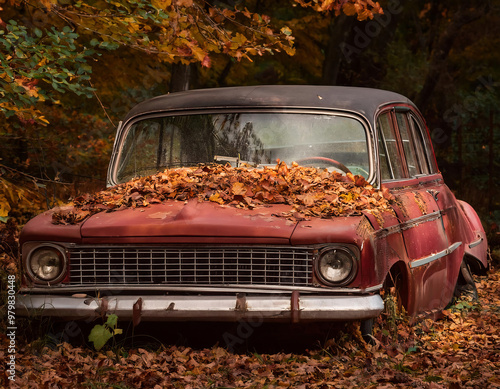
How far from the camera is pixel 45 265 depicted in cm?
514

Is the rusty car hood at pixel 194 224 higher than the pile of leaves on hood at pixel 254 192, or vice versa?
the pile of leaves on hood at pixel 254 192

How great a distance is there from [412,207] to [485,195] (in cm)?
981

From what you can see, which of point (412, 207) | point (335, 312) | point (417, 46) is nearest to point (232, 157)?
point (412, 207)

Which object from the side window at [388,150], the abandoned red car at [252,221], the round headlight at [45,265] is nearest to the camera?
the abandoned red car at [252,221]

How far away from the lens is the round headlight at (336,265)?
15.8 feet

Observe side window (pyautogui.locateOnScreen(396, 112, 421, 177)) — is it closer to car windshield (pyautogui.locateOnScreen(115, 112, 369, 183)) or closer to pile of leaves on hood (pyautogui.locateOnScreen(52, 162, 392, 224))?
car windshield (pyautogui.locateOnScreen(115, 112, 369, 183))

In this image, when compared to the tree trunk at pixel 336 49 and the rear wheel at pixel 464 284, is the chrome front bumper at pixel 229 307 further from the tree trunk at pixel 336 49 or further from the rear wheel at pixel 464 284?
the tree trunk at pixel 336 49

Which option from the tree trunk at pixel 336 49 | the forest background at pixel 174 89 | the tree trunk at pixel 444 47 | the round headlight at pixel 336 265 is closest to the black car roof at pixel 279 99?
the forest background at pixel 174 89

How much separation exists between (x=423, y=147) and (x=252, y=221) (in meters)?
2.97

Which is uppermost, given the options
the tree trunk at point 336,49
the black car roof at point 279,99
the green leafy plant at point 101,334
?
the tree trunk at point 336,49

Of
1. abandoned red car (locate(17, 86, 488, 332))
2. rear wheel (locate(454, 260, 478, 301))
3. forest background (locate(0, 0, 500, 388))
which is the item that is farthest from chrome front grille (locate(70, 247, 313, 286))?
rear wheel (locate(454, 260, 478, 301))

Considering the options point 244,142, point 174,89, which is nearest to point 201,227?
point 244,142

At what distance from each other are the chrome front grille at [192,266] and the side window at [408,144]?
7.15 ft

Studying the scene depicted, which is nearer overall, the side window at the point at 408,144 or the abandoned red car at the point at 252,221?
the abandoned red car at the point at 252,221
